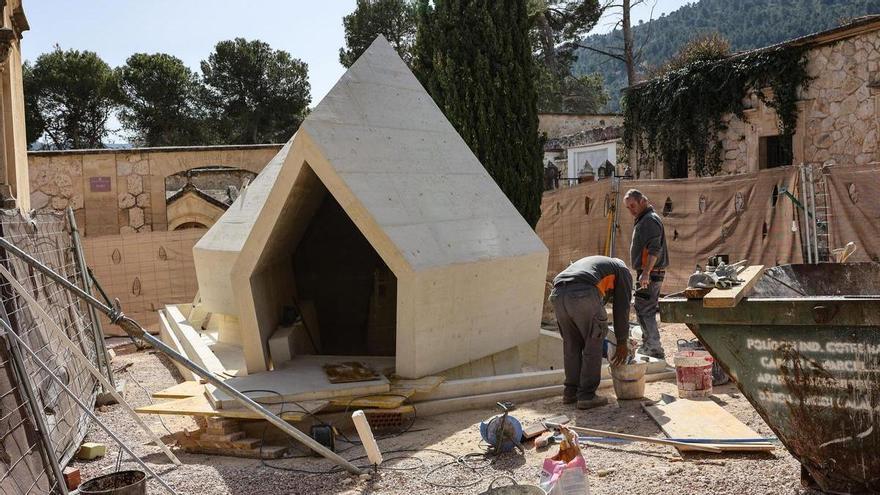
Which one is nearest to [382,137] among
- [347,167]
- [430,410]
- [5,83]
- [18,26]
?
[347,167]

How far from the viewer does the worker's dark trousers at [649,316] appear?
8273mm

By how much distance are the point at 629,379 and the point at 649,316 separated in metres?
1.78

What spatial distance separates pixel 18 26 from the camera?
1395cm

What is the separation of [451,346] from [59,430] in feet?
11.4

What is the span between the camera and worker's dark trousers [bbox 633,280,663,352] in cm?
827

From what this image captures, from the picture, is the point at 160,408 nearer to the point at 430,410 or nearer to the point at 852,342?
the point at 430,410

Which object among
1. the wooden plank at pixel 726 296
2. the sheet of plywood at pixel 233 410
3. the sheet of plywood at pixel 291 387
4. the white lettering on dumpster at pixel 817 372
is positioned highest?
the wooden plank at pixel 726 296

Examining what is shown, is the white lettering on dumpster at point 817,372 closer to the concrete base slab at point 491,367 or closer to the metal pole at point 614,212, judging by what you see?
the concrete base slab at point 491,367

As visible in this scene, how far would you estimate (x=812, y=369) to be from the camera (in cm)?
424

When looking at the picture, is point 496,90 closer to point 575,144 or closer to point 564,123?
point 575,144

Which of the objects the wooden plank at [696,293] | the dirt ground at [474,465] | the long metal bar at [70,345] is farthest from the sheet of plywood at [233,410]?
the wooden plank at [696,293]

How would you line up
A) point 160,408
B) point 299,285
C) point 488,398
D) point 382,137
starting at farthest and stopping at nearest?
point 299,285 < point 382,137 < point 488,398 < point 160,408

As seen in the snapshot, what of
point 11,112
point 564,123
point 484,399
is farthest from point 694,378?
point 564,123

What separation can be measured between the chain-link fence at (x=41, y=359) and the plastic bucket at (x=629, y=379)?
438 centimetres
